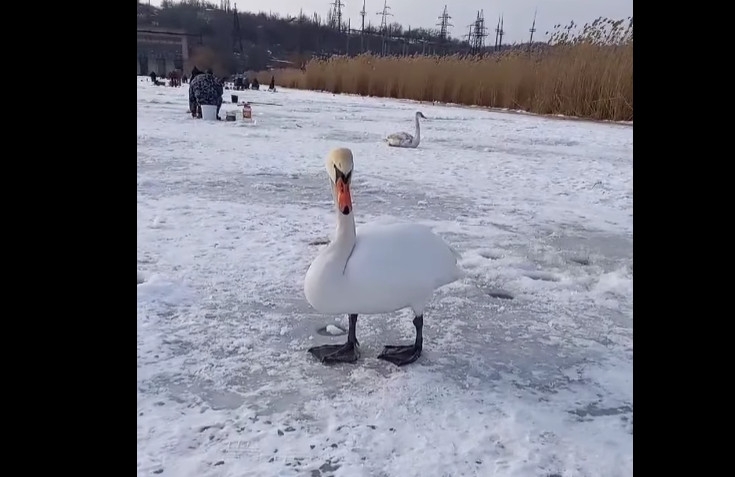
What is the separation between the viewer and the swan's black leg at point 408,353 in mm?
2053

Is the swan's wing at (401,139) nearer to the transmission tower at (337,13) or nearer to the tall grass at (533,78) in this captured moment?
the tall grass at (533,78)

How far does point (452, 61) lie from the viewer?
17.2 metres

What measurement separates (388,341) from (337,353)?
0.86 ft

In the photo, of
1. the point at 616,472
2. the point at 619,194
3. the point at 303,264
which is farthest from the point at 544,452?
the point at 619,194

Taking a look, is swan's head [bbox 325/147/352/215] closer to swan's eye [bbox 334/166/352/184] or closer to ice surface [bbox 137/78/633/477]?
swan's eye [bbox 334/166/352/184]

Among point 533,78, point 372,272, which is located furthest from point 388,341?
point 533,78

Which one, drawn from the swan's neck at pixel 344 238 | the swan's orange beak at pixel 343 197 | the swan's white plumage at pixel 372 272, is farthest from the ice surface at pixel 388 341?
the swan's orange beak at pixel 343 197

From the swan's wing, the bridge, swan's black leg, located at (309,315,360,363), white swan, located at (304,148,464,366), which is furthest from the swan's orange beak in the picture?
the bridge

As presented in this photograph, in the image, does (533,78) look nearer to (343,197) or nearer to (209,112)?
(209,112)

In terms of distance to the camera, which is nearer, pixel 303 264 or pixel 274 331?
pixel 274 331

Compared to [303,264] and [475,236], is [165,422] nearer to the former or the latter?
[303,264]

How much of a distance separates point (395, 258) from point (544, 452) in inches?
28.5

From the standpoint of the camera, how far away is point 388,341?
7.45 ft
